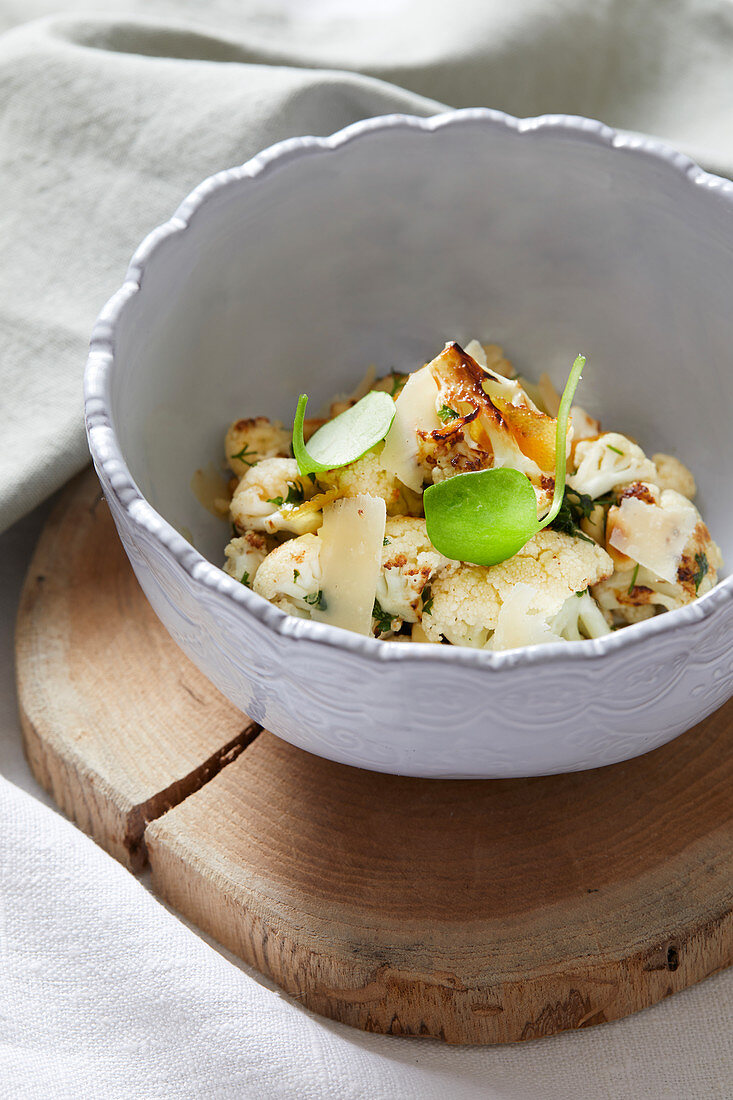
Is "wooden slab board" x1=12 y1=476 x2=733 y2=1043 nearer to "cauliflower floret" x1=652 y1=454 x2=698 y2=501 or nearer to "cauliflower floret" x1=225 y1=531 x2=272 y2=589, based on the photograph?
"cauliflower floret" x1=225 y1=531 x2=272 y2=589

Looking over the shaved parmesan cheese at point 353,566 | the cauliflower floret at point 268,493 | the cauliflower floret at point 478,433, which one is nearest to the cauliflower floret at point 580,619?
the cauliflower floret at point 478,433

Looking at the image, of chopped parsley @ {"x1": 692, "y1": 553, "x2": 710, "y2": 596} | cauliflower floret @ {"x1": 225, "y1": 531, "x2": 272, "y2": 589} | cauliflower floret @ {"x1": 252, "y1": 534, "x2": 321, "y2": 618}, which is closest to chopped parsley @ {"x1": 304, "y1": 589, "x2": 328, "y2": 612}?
cauliflower floret @ {"x1": 252, "y1": 534, "x2": 321, "y2": 618}

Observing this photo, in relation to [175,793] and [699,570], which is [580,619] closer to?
[699,570]

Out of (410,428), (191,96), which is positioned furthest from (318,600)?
(191,96)

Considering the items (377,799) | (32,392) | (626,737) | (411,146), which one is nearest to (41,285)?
(32,392)

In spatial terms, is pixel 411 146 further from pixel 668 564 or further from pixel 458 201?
pixel 668 564

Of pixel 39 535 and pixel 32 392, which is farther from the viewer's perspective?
pixel 39 535
